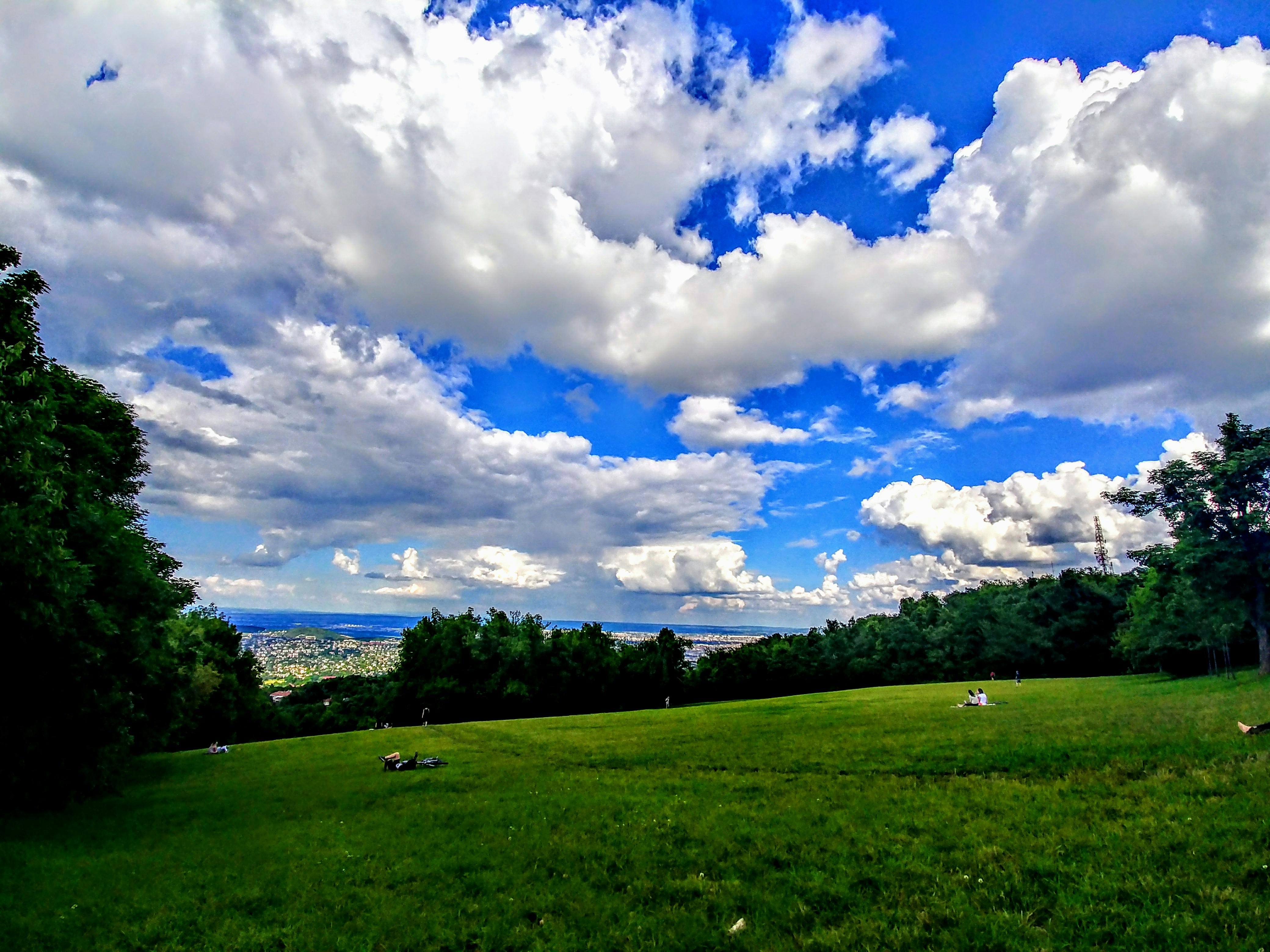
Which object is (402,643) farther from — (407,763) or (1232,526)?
(1232,526)

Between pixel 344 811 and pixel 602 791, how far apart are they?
793cm

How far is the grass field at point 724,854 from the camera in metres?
8.09

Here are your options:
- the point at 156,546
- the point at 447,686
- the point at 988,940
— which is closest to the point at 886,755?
the point at 988,940

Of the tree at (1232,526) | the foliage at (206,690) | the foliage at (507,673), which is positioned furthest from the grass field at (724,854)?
the foliage at (507,673)

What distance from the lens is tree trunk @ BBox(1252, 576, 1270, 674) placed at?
39844 millimetres

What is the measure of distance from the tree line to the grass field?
11.9 feet

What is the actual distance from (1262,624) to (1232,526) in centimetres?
674

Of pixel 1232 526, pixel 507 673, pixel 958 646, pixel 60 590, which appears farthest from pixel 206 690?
pixel 958 646

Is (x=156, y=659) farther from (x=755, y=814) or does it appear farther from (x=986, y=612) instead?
(x=986, y=612)

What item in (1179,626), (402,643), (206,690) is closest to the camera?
(206,690)

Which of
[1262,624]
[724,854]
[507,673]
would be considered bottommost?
[507,673]

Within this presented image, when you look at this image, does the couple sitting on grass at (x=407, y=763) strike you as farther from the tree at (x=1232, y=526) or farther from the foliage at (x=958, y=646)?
the foliage at (x=958, y=646)

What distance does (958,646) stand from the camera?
106625 mm

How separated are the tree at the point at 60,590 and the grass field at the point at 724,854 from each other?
1179mm
